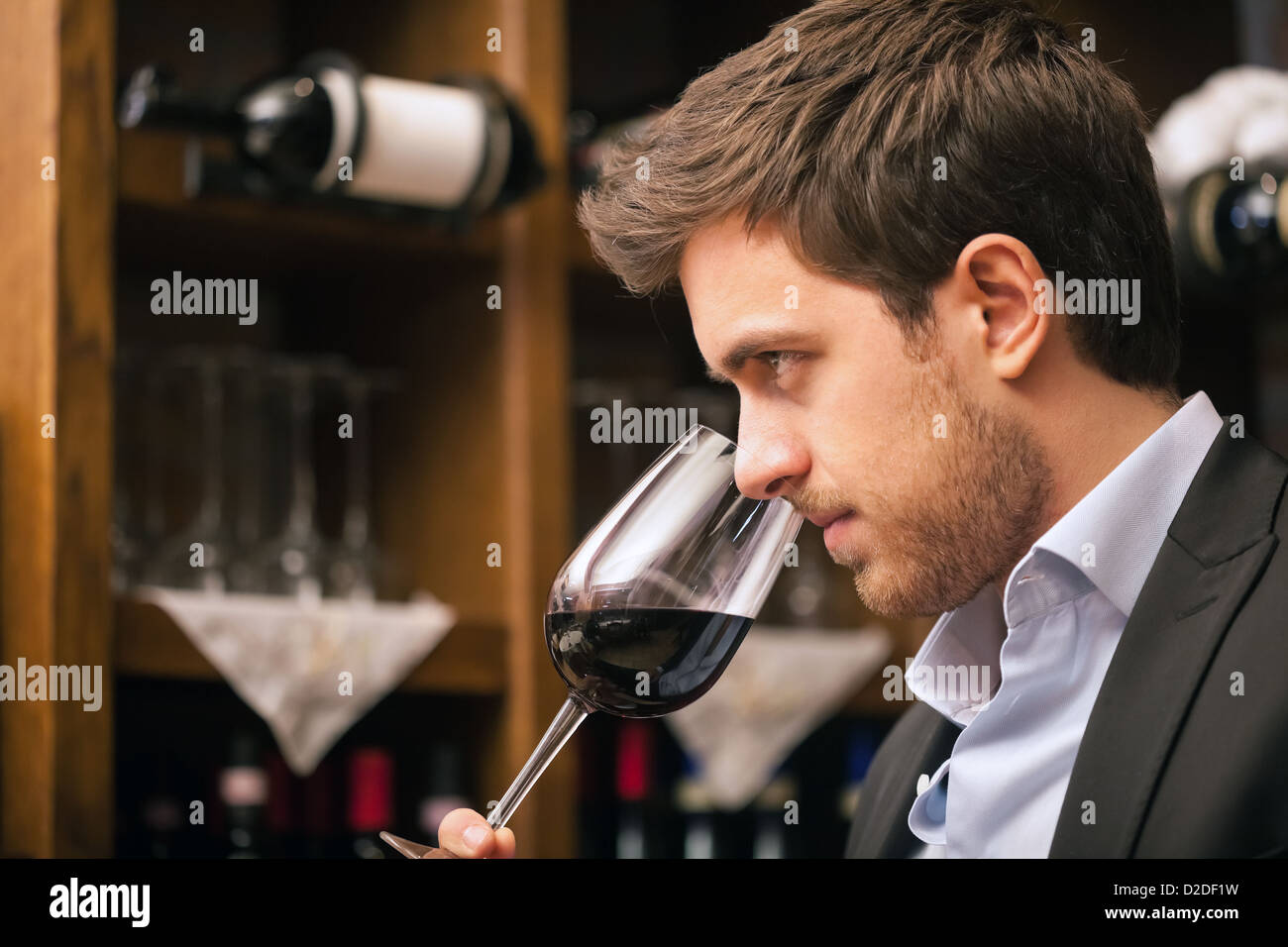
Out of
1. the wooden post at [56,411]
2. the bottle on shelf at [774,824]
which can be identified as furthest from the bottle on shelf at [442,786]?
the bottle on shelf at [774,824]

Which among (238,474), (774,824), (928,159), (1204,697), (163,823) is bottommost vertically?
(774,824)

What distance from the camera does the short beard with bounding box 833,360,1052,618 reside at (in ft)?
2.97

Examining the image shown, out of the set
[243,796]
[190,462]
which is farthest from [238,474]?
[243,796]

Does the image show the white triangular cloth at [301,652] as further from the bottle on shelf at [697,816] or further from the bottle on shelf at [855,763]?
the bottle on shelf at [855,763]

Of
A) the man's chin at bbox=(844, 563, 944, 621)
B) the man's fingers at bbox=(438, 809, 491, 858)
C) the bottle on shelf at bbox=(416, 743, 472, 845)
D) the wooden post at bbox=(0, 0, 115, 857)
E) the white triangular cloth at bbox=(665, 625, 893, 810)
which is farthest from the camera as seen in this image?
the white triangular cloth at bbox=(665, 625, 893, 810)

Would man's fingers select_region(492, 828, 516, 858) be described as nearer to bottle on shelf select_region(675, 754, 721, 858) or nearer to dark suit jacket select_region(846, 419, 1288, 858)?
dark suit jacket select_region(846, 419, 1288, 858)

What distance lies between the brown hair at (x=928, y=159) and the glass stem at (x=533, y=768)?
0.31 m

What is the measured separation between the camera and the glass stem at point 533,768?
2.77 feet

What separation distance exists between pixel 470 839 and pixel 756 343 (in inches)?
12.9

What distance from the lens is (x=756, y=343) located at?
91 cm

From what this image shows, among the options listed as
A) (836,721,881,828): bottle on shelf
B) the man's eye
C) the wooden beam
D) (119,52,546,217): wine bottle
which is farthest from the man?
(836,721,881,828): bottle on shelf

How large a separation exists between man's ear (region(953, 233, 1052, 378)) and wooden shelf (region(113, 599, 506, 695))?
3.11 feet

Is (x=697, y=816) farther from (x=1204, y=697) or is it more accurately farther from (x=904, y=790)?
(x=1204, y=697)

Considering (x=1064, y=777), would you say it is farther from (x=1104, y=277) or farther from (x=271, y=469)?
(x=271, y=469)
